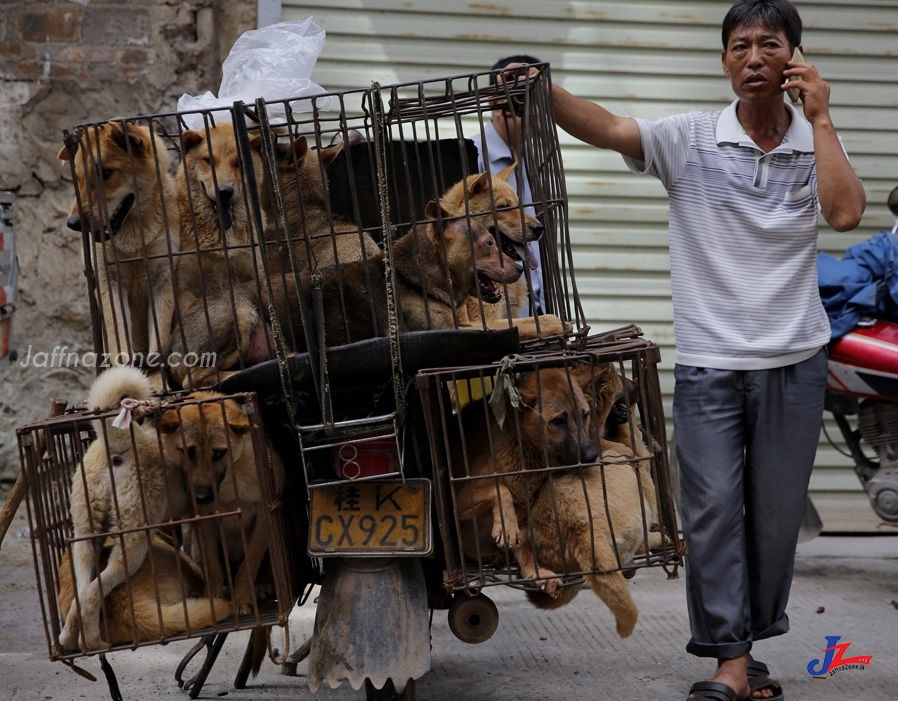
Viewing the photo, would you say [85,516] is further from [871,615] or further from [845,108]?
[845,108]

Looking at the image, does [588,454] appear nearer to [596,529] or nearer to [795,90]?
[596,529]

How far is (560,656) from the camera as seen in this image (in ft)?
14.5

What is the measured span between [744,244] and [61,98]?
433 centimetres

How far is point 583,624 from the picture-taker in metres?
4.91

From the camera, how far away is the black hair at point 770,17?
138 inches

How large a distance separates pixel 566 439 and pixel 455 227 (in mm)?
886

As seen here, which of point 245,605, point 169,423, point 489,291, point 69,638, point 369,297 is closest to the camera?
point 69,638

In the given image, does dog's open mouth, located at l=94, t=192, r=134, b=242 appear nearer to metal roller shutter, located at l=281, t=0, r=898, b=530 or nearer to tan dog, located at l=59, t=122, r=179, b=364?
tan dog, located at l=59, t=122, r=179, b=364

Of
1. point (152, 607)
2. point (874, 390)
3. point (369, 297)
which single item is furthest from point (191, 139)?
point (874, 390)

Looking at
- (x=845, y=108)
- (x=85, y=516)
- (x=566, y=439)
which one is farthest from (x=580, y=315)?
(x=845, y=108)

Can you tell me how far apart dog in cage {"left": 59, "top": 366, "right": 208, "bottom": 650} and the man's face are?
2118 mm

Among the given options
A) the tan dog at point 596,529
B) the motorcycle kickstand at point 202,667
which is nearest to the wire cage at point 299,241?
the tan dog at point 596,529

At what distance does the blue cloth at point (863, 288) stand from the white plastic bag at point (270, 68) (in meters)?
2.64

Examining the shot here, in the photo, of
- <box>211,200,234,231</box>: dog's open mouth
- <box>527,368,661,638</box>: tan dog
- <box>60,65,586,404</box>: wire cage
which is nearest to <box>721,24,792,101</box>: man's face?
<box>60,65,586,404</box>: wire cage
